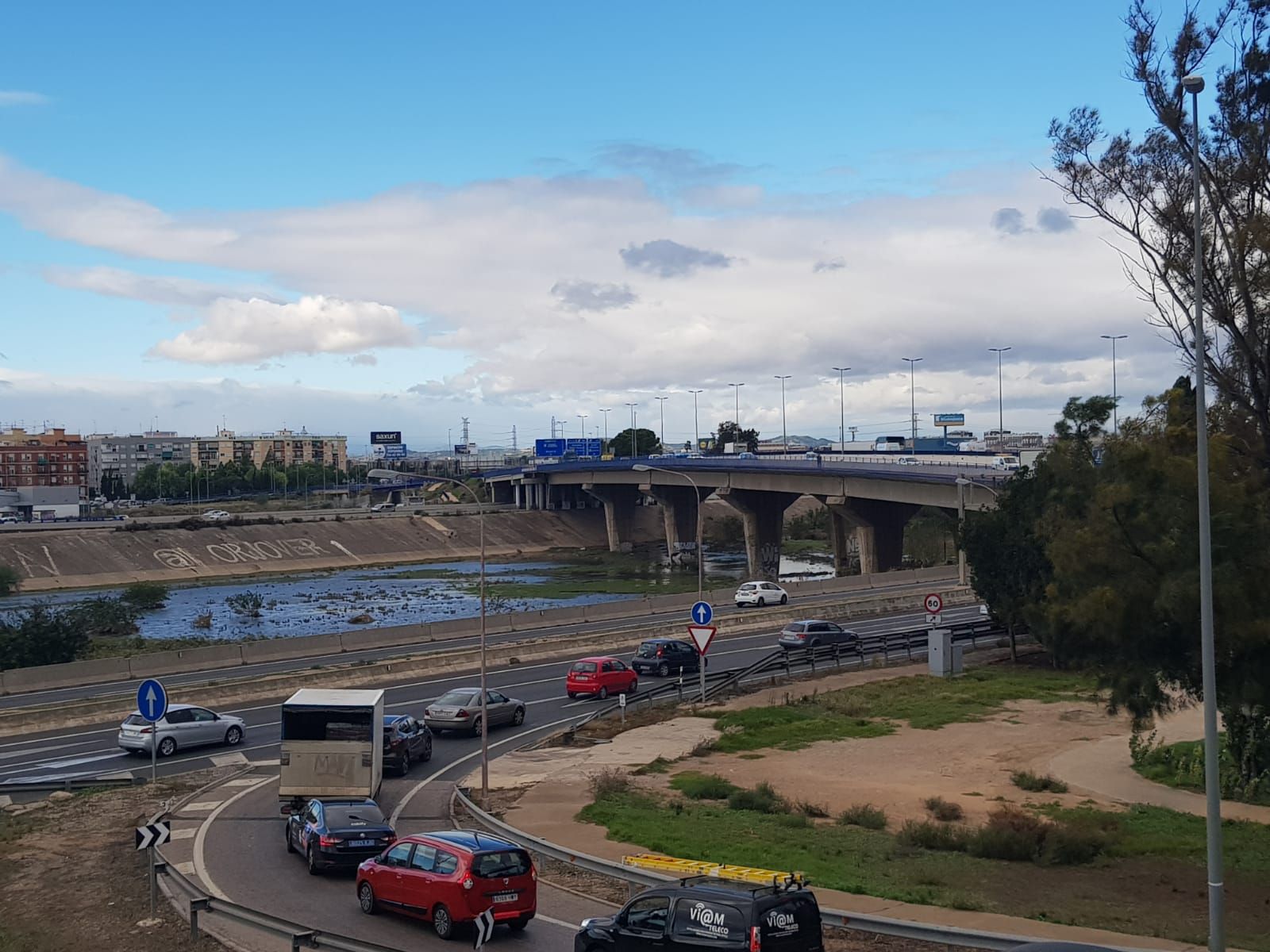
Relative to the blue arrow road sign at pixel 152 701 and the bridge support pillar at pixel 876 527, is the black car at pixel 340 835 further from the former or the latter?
the bridge support pillar at pixel 876 527

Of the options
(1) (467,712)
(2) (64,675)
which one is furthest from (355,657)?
(1) (467,712)

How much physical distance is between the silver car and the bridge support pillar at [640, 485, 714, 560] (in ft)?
343

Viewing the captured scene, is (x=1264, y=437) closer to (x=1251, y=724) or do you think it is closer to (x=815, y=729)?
(x=1251, y=724)

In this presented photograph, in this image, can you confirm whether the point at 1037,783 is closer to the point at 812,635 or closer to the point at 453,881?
the point at 453,881

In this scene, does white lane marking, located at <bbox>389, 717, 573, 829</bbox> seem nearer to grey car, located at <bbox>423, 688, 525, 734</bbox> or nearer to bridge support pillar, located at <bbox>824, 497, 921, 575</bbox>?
grey car, located at <bbox>423, 688, 525, 734</bbox>

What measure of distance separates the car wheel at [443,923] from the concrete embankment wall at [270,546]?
333 ft

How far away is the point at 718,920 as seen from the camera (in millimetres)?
13375

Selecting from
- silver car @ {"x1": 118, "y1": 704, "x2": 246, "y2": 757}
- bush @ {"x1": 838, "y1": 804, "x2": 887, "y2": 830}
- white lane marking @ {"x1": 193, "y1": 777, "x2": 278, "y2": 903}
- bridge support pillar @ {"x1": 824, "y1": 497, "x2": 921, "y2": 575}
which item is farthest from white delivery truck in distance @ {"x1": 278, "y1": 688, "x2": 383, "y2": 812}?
bridge support pillar @ {"x1": 824, "y1": 497, "x2": 921, "y2": 575}

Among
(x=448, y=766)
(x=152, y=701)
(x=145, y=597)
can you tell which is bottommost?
(x=145, y=597)

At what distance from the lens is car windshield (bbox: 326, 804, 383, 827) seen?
20.7 m

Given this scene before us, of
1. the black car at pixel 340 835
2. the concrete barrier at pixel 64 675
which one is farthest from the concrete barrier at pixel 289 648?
the black car at pixel 340 835

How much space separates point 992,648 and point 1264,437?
99.0ft

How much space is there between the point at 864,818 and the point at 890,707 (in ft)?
50.2

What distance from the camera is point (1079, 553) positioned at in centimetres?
2172
